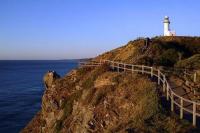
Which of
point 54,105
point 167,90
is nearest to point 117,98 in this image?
point 167,90

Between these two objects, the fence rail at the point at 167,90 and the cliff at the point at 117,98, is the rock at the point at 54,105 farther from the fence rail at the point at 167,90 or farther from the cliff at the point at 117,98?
the fence rail at the point at 167,90

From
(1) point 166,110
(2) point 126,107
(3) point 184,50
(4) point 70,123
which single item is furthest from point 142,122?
(3) point 184,50

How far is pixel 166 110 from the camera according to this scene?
1962cm

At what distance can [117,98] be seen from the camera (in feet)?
76.2

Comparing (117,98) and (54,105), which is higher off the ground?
(117,98)

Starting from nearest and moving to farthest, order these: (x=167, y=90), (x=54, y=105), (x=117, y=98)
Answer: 1. (x=167, y=90)
2. (x=117, y=98)
3. (x=54, y=105)

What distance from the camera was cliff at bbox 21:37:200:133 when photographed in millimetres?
19156

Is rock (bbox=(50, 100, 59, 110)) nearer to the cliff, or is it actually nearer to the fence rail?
the cliff

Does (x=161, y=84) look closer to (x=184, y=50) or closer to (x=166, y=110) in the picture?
(x=166, y=110)

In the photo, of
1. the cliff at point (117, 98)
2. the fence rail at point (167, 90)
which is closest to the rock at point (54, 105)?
the cliff at point (117, 98)

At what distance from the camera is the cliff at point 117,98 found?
19156 millimetres

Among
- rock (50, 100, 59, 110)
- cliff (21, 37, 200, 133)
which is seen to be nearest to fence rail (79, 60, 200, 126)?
cliff (21, 37, 200, 133)

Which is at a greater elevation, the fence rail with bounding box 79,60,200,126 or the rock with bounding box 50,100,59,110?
the fence rail with bounding box 79,60,200,126

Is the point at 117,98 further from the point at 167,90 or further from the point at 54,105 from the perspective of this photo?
the point at 54,105
